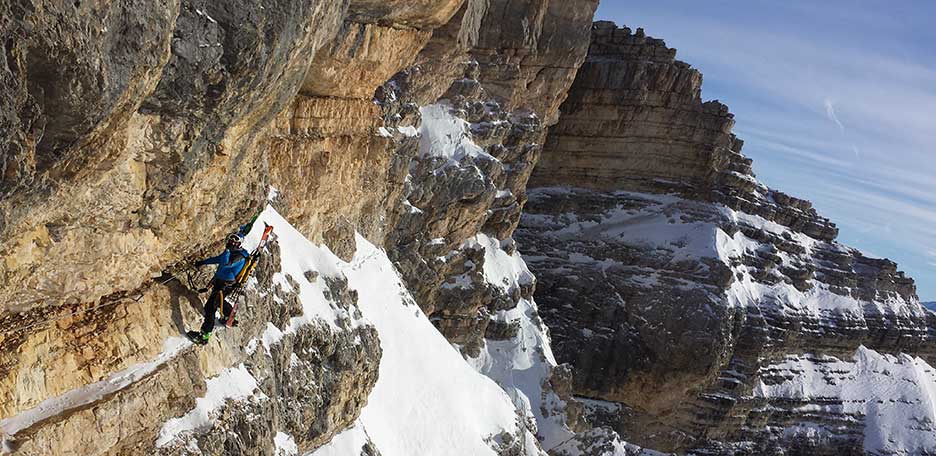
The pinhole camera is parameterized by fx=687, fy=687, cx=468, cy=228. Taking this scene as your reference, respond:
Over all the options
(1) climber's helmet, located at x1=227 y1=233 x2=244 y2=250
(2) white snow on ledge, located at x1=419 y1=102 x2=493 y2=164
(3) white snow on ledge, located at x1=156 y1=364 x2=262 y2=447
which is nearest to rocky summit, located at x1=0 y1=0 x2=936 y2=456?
(3) white snow on ledge, located at x1=156 y1=364 x2=262 y2=447

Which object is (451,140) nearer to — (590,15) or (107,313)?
(590,15)

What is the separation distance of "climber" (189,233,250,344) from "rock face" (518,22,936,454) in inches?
1620

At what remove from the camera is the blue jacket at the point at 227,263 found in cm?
1166

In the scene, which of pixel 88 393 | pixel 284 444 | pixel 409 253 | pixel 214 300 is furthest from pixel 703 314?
pixel 88 393

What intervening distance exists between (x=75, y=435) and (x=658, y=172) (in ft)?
177

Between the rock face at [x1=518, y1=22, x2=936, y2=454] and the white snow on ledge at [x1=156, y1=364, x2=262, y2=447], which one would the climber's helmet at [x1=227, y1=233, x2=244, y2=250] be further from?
the rock face at [x1=518, y1=22, x2=936, y2=454]

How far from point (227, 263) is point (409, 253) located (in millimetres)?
21406

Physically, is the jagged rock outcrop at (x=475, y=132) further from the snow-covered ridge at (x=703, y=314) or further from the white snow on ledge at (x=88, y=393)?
the white snow on ledge at (x=88, y=393)

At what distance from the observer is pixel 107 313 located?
32.8ft

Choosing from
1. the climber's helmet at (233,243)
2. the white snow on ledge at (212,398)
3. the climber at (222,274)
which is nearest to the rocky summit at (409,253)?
the white snow on ledge at (212,398)

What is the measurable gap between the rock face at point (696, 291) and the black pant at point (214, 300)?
4113cm

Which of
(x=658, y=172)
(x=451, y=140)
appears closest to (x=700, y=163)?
(x=658, y=172)

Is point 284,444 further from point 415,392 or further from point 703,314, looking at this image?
point 703,314

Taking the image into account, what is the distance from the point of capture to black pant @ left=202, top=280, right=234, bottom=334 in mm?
11445
